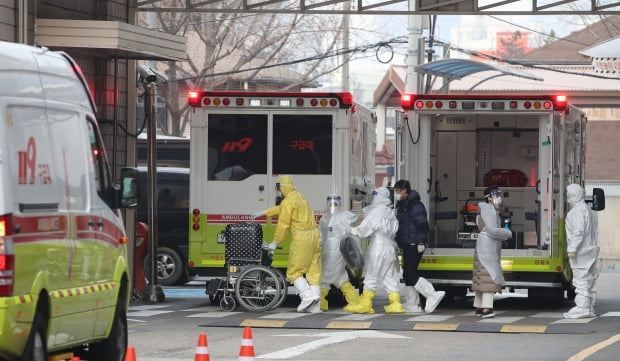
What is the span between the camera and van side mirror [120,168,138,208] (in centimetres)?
1167

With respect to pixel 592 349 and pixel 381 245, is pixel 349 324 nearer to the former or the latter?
pixel 381 245

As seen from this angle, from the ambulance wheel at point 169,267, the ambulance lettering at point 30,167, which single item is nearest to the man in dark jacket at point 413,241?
the ambulance wheel at point 169,267

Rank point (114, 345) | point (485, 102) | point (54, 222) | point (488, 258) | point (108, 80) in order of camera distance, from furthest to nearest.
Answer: point (108, 80)
point (485, 102)
point (488, 258)
point (114, 345)
point (54, 222)

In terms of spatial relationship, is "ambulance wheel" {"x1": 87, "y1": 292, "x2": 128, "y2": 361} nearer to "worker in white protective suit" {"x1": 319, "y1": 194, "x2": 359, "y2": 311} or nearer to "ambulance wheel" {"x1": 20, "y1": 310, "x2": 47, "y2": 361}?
"ambulance wheel" {"x1": 20, "y1": 310, "x2": 47, "y2": 361}

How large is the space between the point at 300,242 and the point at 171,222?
6.22m

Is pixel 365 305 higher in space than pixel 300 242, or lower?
lower

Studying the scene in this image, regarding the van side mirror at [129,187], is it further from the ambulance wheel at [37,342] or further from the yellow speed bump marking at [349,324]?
the yellow speed bump marking at [349,324]

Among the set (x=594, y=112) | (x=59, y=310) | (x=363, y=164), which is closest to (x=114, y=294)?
(x=59, y=310)

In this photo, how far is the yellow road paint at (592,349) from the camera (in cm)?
1366

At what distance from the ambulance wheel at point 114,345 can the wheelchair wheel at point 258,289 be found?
6632 mm

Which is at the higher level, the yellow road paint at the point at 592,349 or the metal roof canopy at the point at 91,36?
the metal roof canopy at the point at 91,36

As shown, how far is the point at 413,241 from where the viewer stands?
19156mm

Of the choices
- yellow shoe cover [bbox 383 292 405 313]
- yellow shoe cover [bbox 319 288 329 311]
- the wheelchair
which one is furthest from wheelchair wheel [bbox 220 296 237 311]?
yellow shoe cover [bbox 383 292 405 313]

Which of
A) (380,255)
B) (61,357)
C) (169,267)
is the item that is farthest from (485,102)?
(61,357)
